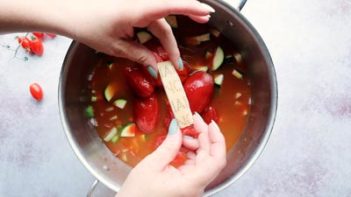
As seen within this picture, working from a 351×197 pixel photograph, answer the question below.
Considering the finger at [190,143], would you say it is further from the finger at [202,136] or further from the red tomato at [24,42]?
the red tomato at [24,42]

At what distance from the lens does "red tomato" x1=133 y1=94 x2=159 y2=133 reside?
1.09 m

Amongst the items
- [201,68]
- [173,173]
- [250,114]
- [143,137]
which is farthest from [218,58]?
[173,173]

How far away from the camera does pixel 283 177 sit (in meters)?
1.15

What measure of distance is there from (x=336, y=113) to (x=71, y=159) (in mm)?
651

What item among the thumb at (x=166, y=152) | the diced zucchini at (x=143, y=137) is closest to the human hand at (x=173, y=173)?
the thumb at (x=166, y=152)

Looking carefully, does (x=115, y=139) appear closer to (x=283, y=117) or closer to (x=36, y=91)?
(x=36, y=91)

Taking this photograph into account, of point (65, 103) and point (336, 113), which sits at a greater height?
point (336, 113)

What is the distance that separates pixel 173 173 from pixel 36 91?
0.48 m

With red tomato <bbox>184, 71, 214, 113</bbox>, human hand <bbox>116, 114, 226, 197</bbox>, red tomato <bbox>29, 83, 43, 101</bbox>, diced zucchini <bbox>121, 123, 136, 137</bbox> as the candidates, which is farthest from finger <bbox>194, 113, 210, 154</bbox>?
red tomato <bbox>29, 83, 43, 101</bbox>

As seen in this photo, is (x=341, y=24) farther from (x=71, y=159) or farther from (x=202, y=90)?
(x=71, y=159)

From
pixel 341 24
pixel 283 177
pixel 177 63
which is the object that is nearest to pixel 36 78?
pixel 177 63

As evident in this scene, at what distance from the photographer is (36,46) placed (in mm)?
1161

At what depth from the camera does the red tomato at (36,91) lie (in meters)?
1.16

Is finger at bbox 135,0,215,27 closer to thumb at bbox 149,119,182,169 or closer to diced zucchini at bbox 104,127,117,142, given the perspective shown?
thumb at bbox 149,119,182,169
